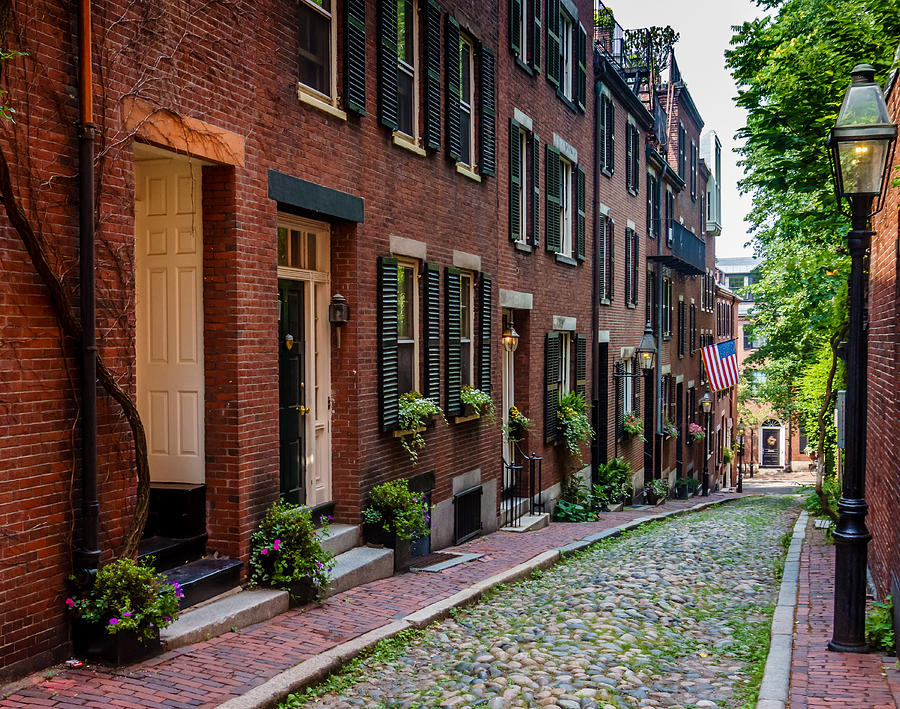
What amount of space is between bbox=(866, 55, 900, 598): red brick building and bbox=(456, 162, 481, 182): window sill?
5444 millimetres

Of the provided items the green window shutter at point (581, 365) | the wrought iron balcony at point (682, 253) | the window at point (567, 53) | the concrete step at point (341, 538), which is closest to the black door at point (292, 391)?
the concrete step at point (341, 538)

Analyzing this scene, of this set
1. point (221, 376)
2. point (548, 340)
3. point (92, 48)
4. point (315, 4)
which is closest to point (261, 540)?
point (221, 376)

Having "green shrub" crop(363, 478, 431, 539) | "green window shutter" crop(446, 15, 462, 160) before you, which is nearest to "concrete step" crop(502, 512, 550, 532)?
"green shrub" crop(363, 478, 431, 539)

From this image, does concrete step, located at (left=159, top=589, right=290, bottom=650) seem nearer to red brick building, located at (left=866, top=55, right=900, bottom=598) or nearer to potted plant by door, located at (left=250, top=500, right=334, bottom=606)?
potted plant by door, located at (left=250, top=500, right=334, bottom=606)

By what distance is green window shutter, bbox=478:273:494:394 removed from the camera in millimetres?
13336

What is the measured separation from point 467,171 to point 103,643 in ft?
28.8

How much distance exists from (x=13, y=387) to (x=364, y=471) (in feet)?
15.8

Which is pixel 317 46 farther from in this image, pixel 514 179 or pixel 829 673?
pixel 829 673

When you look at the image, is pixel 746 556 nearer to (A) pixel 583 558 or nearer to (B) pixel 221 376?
(A) pixel 583 558

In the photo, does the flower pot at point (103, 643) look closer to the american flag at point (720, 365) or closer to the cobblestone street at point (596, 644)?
the cobblestone street at point (596, 644)

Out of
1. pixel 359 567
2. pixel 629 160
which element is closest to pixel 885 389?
pixel 359 567

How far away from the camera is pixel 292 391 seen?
912cm

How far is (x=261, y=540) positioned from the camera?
25.4 ft

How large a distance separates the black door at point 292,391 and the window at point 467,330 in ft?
13.0
